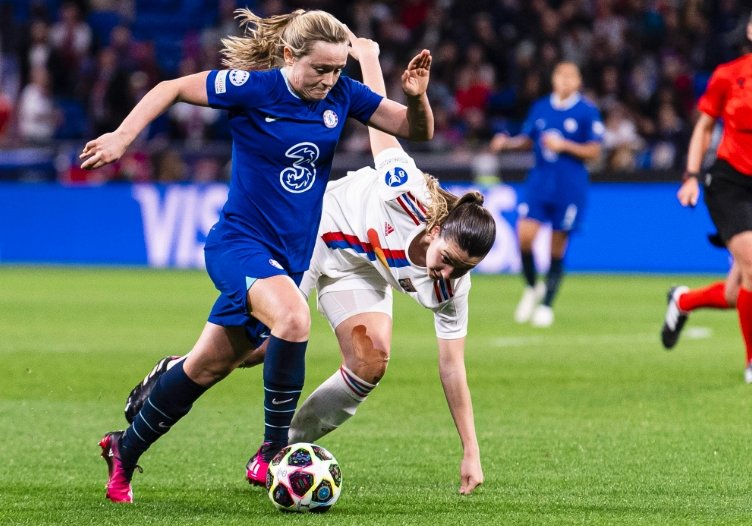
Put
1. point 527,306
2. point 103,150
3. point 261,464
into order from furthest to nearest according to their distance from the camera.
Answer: point 527,306 < point 261,464 < point 103,150

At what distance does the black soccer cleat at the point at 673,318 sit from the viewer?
9.38m

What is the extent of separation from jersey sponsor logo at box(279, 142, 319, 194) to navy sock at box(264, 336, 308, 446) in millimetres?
641

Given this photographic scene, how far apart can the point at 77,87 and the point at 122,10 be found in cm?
265

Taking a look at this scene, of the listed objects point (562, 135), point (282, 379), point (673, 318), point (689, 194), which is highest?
point (282, 379)

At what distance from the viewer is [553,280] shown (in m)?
12.6

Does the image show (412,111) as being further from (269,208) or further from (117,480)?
(117,480)

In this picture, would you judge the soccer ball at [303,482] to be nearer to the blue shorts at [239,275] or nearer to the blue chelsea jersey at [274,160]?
the blue shorts at [239,275]

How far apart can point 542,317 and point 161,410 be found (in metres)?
7.65

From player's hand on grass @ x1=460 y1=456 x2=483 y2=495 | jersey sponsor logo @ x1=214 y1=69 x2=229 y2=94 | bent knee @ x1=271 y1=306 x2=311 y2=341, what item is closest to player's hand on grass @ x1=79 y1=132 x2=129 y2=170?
jersey sponsor logo @ x1=214 y1=69 x2=229 y2=94

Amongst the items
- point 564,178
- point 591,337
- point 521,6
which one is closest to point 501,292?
point 564,178

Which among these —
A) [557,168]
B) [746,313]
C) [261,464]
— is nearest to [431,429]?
[261,464]

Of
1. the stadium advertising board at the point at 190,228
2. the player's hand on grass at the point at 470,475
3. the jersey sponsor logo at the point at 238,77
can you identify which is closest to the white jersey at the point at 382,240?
the player's hand on grass at the point at 470,475

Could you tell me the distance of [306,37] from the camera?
16.4 feet

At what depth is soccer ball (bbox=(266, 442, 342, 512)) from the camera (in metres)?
4.76
